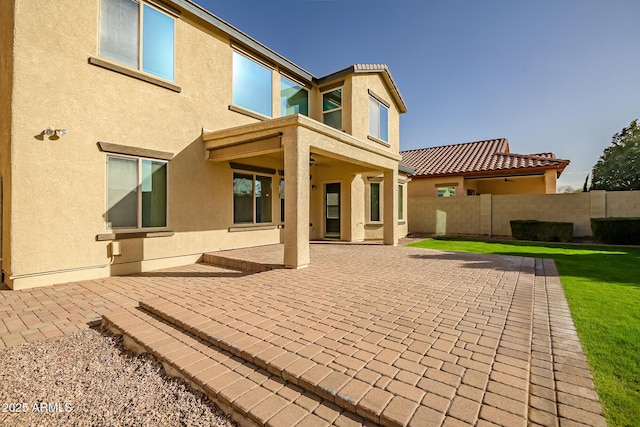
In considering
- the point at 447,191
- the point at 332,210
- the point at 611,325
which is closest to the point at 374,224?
the point at 332,210

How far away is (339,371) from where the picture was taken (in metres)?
2.75

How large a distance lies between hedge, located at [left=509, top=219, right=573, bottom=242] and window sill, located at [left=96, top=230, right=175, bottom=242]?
1689 centimetres

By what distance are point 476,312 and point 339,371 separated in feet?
8.93

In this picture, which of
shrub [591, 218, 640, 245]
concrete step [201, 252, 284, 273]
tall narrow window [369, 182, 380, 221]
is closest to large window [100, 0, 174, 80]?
concrete step [201, 252, 284, 273]

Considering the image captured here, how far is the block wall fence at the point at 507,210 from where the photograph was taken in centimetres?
1450

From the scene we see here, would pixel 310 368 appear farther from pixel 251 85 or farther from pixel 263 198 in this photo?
pixel 251 85

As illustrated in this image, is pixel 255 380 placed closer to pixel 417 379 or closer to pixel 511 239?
pixel 417 379

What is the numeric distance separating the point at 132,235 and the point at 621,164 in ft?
125

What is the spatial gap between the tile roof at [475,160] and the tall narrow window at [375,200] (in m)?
7.46

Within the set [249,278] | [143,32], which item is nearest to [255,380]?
[249,278]

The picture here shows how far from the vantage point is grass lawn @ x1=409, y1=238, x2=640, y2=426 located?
2.46 metres

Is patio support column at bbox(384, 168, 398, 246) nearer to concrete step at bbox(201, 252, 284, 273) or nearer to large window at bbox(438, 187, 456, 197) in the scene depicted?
concrete step at bbox(201, 252, 284, 273)

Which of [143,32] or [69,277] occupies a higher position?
[143,32]

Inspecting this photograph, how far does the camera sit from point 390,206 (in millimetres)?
12500
